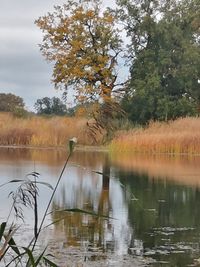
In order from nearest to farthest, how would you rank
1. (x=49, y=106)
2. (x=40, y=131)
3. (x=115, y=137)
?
(x=115, y=137)
(x=40, y=131)
(x=49, y=106)

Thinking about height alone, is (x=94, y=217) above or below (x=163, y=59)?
below

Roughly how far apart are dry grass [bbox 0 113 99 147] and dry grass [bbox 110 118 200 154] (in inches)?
165

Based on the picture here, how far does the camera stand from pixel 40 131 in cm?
3591

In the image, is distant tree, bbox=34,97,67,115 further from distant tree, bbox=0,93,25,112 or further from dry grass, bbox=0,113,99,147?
dry grass, bbox=0,113,99,147

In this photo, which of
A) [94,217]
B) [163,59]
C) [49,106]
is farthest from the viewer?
[49,106]

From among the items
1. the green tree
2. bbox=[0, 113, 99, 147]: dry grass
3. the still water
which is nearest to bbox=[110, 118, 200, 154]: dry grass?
bbox=[0, 113, 99, 147]: dry grass

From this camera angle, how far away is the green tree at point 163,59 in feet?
130

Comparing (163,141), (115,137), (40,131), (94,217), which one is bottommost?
(94,217)

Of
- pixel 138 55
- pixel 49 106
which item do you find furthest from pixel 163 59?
pixel 49 106

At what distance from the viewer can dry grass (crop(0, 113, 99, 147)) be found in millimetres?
35500

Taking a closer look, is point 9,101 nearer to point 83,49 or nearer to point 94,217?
point 83,49

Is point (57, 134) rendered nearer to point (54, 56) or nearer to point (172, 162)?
point (54, 56)

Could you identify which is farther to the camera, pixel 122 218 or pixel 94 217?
pixel 94 217

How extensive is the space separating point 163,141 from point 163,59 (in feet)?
36.3
